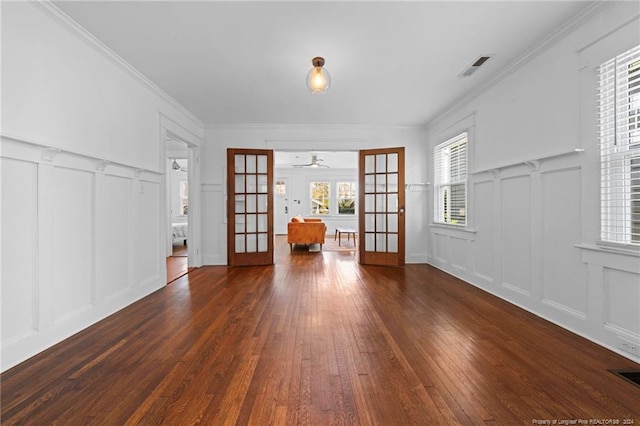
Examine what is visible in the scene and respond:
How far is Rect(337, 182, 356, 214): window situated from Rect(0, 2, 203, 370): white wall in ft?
25.9

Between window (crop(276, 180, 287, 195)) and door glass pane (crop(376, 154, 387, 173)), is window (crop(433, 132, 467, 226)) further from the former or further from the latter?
window (crop(276, 180, 287, 195))

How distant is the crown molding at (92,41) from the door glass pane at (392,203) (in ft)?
12.1

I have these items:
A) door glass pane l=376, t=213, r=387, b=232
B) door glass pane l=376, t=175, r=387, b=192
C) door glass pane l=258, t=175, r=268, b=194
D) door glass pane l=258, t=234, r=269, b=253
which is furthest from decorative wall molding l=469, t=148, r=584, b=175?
door glass pane l=258, t=234, r=269, b=253

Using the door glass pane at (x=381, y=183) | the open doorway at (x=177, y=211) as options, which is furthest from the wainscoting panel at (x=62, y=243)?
the door glass pane at (x=381, y=183)

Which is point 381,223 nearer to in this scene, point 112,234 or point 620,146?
point 620,146

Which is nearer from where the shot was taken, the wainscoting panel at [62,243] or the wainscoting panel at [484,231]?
the wainscoting panel at [62,243]

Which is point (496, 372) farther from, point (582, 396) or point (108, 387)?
point (108, 387)

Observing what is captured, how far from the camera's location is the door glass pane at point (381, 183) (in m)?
5.19

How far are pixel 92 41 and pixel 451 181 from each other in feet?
15.2

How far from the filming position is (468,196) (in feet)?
13.0

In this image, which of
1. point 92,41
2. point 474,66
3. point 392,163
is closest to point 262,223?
point 392,163

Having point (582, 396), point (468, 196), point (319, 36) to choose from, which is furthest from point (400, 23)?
point (582, 396)

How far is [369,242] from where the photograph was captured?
524 centimetres

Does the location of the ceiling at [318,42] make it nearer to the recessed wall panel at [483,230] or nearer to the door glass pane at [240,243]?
the recessed wall panel at [483,230]
